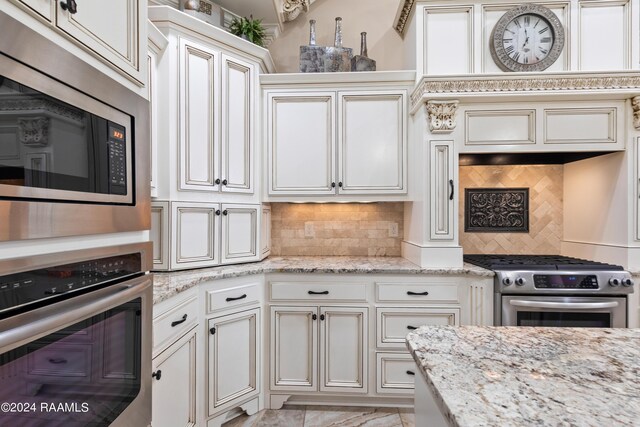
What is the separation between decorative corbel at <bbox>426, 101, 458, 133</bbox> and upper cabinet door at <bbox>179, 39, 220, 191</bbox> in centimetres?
143

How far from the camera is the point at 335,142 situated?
2541mm

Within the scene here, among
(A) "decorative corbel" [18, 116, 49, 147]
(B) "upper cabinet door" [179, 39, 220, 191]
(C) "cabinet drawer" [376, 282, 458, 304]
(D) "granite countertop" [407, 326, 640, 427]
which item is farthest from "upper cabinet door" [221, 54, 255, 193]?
(D) "granite countertop" [407, 326, 640, 427]

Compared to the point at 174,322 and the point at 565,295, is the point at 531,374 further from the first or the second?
the point at 565,295

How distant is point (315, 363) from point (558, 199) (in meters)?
2.30

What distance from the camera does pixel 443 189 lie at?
226 centimetres

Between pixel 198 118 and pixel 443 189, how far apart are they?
5.52 feet

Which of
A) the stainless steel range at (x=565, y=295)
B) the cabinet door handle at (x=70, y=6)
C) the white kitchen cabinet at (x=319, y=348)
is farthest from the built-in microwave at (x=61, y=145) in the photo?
the stainless steel range at (x=565, y=295)

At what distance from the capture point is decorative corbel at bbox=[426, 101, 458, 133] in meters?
2.22

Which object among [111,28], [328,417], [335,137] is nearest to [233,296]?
[328,417]

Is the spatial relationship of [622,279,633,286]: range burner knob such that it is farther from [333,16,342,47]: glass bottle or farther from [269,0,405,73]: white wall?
[333,16,342,47]: glass bottle

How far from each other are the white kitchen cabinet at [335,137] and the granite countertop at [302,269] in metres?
0.49

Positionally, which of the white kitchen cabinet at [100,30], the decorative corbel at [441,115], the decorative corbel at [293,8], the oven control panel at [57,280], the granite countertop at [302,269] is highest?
the decorative corbel at [293,8]

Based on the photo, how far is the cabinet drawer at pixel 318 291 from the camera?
224cm

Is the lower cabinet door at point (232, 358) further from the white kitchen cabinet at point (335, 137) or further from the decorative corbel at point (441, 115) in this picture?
the decorative corbel at point (441, 115)
